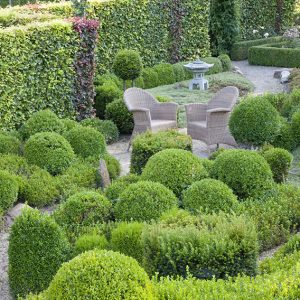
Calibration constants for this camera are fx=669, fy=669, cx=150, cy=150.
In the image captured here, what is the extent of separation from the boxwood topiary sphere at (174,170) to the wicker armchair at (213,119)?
305cm

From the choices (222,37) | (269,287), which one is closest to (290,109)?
(269,287)

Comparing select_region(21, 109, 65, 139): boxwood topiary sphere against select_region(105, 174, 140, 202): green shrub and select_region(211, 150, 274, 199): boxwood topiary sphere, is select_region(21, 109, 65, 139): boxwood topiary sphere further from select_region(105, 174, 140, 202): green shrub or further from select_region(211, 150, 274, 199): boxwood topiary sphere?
select_region(211, 150, 274, 199): boxwood topiary sphere

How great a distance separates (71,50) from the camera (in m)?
12.1

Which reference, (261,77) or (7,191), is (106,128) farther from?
(261,77)

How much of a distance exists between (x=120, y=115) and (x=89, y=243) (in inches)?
265

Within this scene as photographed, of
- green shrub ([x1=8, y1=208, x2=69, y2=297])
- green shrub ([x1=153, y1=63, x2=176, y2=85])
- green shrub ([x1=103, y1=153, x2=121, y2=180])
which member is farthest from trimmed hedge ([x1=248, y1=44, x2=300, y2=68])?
green shrub ([x1=8, y1=208, x2=69, y2=297])

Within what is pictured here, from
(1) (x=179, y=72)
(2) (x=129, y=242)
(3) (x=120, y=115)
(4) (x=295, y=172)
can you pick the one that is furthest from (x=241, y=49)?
(2) (x=129, y=242)

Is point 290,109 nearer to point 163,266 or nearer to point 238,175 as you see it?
point 238,175

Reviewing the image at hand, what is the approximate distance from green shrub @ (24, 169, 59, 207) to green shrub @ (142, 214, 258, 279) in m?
3.28

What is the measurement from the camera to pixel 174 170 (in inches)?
293

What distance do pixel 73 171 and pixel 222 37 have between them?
47.2 ft

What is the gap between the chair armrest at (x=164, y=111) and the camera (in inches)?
455

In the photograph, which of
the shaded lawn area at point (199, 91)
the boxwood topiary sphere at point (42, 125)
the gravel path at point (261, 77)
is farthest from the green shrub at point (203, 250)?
the gravel path at point (261, 77)

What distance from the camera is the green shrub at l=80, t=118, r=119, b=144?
1190 centimetres
